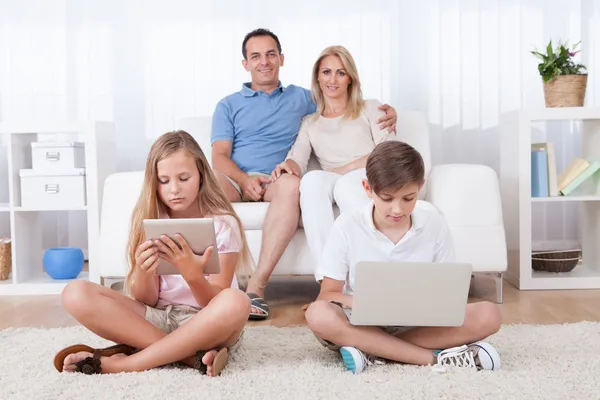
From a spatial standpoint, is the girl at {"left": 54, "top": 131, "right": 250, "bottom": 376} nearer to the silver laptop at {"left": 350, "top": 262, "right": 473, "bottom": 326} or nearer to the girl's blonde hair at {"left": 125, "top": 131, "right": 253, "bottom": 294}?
Answer: the girl's blonde hair at {"left": 125, "top": 131, "right": 253, "bottom": 294}

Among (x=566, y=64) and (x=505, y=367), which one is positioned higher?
(x=566, y=64)

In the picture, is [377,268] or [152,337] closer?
[377,268]

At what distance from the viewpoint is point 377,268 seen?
5.41ft

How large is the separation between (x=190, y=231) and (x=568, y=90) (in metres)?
2.12

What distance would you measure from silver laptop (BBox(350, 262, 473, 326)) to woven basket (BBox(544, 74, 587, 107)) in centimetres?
178

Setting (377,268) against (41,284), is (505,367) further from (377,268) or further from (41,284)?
(41,284)

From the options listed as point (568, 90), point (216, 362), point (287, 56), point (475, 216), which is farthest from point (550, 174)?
point (216, 362)

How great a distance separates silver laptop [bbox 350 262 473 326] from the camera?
1.66m

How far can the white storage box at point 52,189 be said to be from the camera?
10.8 feet

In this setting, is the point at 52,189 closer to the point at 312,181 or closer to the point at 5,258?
the point at 5,258

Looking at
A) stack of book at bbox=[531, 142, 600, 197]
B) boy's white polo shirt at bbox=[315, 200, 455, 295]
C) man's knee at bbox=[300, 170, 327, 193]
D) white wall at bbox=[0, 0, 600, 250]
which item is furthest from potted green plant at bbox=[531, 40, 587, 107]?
boy's white polo shirt at bbox=[315, 200, 455, 295]

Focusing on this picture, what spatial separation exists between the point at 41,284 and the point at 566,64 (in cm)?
247

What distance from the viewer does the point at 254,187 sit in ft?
9.71

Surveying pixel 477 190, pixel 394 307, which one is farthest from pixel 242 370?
pixel 477 190
